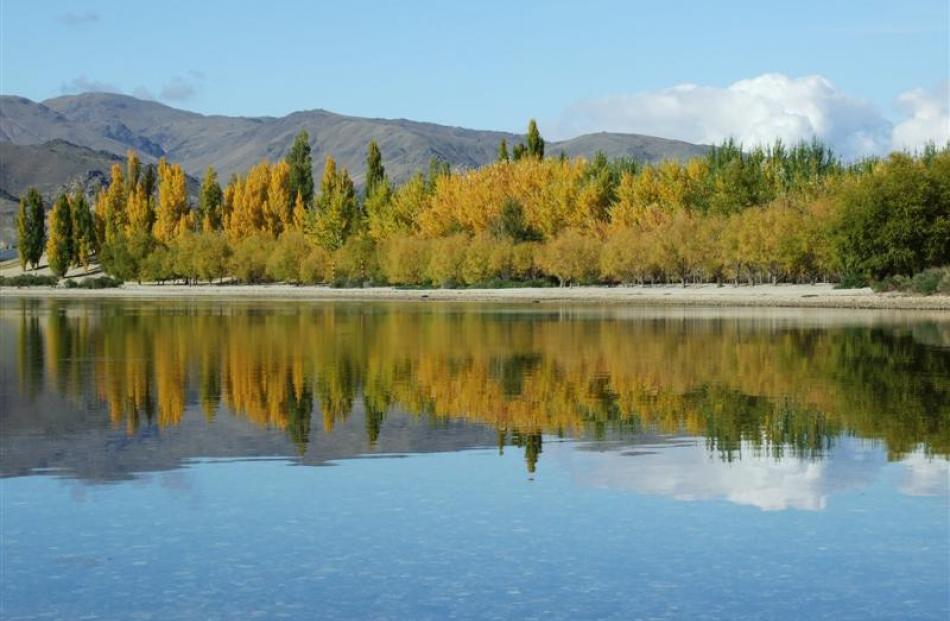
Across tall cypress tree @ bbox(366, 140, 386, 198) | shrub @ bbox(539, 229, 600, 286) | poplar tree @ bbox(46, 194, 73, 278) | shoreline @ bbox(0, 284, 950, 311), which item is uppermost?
tall cypress tree @ bbox(366, 140, 386, 198)

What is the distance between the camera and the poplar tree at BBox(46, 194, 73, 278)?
130m

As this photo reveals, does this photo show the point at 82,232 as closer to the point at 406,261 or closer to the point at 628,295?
the point at 406,261

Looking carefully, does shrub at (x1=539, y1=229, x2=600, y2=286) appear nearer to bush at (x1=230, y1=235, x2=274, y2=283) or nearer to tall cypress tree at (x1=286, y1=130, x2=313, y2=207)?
bush at (x1=230, y1=235, x2=274, y2=283)

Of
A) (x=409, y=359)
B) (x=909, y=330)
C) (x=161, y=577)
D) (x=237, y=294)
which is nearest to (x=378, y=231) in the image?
(x=237, y=294)

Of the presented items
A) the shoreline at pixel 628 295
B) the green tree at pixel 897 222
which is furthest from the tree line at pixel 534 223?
the shoreline at pixel 628 295

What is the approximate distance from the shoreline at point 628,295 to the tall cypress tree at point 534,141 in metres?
19.5

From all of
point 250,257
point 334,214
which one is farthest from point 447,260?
point 250,257

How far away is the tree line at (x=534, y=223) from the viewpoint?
72.1m

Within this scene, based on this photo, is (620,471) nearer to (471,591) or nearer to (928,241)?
(471,591)

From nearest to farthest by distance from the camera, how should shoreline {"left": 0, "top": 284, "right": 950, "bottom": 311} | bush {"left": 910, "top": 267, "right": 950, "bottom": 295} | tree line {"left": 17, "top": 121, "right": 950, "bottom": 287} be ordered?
1. bush {"left": 910, "top": 267, "right": 950, "bottom": 295}
2. shoreline {"left": 0, "top": 284, "right": 950, "bottom": 311}
3. tree line {"left": 17, "top": 121, "right": 950, "bottom": 287}

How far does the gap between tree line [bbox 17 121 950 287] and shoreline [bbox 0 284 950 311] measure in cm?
162

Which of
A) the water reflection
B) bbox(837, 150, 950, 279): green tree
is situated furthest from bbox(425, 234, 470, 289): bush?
the water reflection

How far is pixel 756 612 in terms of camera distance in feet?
33.3

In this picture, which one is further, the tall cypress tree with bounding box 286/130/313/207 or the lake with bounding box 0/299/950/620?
the tall cypress tree with bounding box 286/130/313/207
